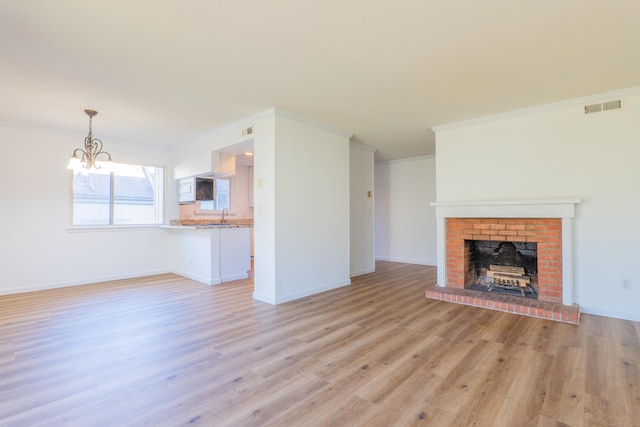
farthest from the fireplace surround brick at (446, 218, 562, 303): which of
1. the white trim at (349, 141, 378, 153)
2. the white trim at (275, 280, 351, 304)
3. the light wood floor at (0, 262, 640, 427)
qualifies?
the white trim at (349, 141, 378, 153)

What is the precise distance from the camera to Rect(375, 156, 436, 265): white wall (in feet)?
22.9

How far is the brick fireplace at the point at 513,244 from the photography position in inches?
140

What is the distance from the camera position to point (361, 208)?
5.98 metres

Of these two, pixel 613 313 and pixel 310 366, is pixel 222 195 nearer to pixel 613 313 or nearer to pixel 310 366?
pixel 310 366

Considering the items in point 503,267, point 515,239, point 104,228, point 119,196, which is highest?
point 119,196

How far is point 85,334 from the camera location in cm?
301

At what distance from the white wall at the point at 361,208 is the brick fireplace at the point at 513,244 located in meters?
1.70

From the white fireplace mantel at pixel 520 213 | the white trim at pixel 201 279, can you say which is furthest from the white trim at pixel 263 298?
the white fireplace mantel at pixel 520 213

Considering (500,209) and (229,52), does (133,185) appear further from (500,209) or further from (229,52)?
(500,209)

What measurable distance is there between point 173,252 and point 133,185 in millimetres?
1500

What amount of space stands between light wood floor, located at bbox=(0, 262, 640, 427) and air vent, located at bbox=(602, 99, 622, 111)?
2347 mm

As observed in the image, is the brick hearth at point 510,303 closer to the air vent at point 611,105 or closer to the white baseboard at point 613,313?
the white baseboard at point 613,313

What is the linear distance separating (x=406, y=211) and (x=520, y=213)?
139 inches

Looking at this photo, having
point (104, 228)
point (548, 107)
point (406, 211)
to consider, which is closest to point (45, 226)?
point (104, 228)
